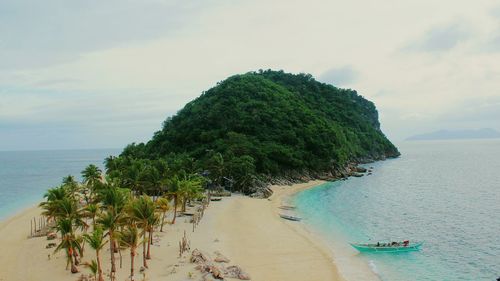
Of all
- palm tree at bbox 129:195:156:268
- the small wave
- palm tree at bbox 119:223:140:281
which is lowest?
the small wave

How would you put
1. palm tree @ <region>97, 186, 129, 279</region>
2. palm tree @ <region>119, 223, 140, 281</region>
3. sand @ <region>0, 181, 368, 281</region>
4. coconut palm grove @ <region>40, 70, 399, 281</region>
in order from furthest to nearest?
coconut palm grove @ <region>40, 70, 399, 281</region>
sand @ <region>0, 181, 368, 281</region>
palm tree @ <region>97, 186, 129, 279</region>
palm tree @ <region>119, 223, 140, 281</region>

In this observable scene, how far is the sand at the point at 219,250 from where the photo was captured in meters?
36.3

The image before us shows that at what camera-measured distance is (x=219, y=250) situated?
42844mm

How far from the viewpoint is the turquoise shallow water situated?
40.2 meters

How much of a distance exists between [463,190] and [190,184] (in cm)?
6539

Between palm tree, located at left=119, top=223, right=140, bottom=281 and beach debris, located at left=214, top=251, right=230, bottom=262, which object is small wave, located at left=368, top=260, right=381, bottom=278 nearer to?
beach debris, located at left=214, top=251, right=230, bottom=262

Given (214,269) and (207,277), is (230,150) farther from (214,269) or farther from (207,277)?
(207,277)

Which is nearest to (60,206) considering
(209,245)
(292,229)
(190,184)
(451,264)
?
(209,245)

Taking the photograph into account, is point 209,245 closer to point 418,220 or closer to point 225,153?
point 418,220

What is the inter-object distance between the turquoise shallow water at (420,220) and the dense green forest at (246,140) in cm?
1209

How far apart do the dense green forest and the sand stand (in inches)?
853

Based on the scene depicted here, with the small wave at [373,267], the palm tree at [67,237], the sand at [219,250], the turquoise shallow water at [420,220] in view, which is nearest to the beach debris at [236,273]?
the sand at [219,250]

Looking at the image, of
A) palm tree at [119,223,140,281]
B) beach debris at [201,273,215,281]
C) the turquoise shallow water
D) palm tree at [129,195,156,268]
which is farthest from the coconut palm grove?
the turquoise shallow water

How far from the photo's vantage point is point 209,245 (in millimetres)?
44656
